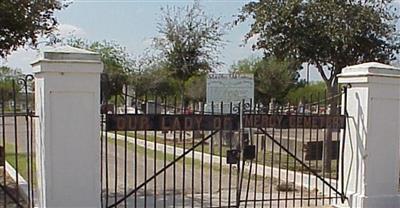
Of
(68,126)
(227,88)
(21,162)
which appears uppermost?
(227,88)

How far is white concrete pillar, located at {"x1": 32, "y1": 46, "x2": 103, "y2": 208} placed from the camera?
5.62 m

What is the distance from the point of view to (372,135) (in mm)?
7395

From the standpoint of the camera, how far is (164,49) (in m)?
24.9

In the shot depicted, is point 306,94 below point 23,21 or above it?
below

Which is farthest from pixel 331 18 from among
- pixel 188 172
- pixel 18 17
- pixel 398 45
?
pixel 18 17

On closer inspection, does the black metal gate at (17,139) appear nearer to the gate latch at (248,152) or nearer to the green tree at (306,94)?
the gate latch at (248,152)

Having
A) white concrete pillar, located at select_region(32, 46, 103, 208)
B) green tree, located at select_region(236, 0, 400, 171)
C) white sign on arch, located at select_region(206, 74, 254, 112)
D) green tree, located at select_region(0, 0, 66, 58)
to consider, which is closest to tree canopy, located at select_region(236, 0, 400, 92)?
green tree, located at select_region(236, 0, 400, 171)

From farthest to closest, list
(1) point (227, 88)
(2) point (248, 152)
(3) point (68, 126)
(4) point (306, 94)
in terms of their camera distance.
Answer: (4) point (306, 94) → (1) point (227, 88) → (2) point (248, 152) → (3) point (68, 126)

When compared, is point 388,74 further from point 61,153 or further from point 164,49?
Answer: point 164,49

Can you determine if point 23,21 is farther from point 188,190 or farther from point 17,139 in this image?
point 188,190

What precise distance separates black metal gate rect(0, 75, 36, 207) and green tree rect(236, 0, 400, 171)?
556cm

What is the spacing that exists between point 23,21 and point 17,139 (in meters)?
2.26

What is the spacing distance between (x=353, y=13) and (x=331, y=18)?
1.61ft

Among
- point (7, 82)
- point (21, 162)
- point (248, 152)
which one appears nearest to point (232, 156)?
point (248, 152)
